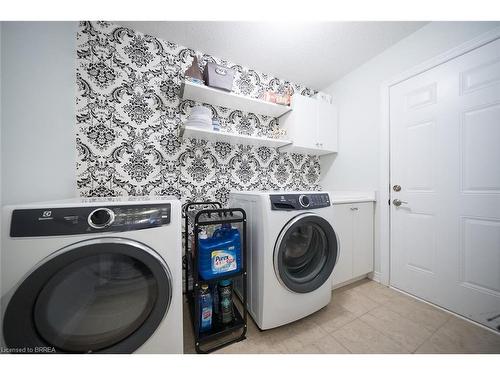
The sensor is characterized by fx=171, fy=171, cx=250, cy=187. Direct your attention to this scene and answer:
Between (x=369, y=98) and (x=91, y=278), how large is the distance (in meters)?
2.67

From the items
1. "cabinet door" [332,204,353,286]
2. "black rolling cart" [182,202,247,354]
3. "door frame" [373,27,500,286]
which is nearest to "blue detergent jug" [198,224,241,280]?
"black rolling cart" [182,202,247,354]

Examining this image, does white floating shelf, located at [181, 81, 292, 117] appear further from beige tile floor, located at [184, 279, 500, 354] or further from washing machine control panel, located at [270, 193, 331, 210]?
beige tile floor, located at [184, 279, 500, 354]

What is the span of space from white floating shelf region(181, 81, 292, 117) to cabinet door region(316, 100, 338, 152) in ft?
1.43

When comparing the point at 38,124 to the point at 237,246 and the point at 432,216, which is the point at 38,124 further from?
the point at 432,216

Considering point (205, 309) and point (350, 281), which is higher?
point (205, 309)

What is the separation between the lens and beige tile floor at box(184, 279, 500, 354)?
1.02 m

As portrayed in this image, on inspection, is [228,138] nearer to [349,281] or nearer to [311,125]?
[311,125]

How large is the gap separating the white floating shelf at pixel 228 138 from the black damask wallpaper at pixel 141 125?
8cm

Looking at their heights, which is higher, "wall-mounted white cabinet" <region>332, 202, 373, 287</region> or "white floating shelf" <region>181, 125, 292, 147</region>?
"white floating shelf" <region>181, 125, 292, 147</region>

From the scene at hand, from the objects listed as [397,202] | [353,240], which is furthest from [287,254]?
[397,202]

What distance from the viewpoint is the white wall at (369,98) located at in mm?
1367

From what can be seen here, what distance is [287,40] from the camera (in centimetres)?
159

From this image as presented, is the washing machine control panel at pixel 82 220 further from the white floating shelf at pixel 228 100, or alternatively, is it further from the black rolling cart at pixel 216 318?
the white floating shelf at pixel 228 100
